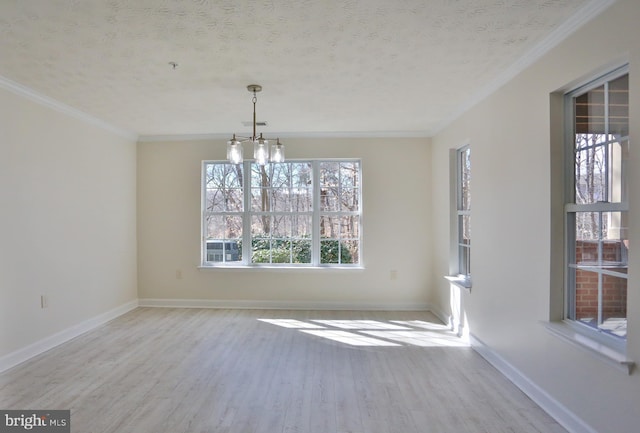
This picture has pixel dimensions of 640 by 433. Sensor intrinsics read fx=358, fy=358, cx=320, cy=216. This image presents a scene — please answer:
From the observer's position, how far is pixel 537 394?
2.54 metres

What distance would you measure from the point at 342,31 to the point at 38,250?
3.45m

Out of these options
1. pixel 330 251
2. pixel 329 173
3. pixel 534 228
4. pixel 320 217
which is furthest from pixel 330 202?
pixel 534 228

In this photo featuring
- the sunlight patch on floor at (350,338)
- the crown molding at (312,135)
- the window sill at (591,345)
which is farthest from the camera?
the crown molding at (312,135)

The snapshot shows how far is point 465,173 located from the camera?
422 cm

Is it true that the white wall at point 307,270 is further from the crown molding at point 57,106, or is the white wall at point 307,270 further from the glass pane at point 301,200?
the crown molding at point 57,106

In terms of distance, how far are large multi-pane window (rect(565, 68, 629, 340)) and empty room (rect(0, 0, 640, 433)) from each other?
16 mm

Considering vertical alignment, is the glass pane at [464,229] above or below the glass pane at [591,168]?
below

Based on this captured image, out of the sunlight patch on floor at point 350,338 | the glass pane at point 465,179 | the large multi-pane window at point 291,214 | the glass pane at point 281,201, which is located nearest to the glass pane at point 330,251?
the large multi-pane window at point 291,214

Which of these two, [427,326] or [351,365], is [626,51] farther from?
[427,326]

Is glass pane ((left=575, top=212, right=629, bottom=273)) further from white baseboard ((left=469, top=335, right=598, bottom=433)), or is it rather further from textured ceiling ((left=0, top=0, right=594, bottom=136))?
textured ceiling ((left=0, top=0, right=594, bottom=136))

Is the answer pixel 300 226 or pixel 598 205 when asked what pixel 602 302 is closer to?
pixel 598 205

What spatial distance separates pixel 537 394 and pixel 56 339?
440 cm

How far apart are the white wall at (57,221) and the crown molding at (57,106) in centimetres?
5

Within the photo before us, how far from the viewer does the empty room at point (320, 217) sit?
83.9 inches
